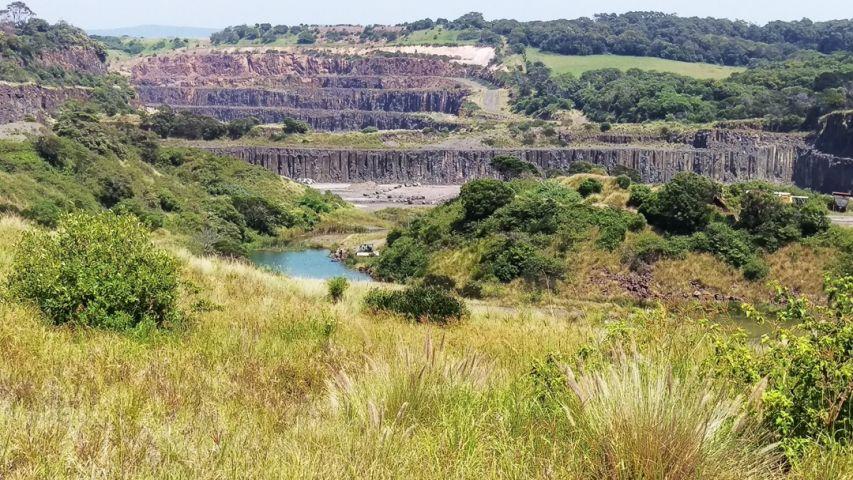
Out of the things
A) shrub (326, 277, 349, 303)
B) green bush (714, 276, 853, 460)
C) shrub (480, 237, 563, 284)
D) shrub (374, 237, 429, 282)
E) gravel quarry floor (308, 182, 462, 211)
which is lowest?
gravel quarry floor (308, 182, 462, 211)

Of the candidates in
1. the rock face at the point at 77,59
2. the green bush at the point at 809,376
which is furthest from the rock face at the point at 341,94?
the green bush at the point at 809,376

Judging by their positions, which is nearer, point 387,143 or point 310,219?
point 310,219

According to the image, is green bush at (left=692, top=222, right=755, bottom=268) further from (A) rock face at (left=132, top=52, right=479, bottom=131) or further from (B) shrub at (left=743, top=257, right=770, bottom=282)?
(A) rock face at (left=132, top=52, right=479, bottom=131)

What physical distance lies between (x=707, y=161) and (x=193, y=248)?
3276 inches

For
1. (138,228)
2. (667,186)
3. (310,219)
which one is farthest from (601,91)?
(138,228)

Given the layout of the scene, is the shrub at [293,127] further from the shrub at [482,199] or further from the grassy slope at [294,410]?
the grassy slope at [294,410]

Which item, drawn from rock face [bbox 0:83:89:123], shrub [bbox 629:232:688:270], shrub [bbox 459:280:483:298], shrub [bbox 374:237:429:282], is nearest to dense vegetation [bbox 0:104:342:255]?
shrub [bbox 374:237:429:282]

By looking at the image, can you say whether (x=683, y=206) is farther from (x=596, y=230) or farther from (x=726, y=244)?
(x=596, y=230)

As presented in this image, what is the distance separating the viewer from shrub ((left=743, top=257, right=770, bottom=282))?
1513 inches

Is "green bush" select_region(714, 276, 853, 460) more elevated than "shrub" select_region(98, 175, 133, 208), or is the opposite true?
"green bush" select_region(714, 276, 853, 460)

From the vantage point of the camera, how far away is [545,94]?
153750mm

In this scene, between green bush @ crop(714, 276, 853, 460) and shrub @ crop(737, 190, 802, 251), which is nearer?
green bush @ crop(714, 276, 853, 460)

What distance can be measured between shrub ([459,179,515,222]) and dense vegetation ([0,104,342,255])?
46.6 ft

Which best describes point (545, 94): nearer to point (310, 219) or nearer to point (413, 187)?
point (413, 187)
